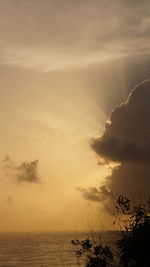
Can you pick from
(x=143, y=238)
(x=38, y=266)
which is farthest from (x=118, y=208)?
(x=38, y=266)

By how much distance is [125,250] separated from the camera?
74.3 feet

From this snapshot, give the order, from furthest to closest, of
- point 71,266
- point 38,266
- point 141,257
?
point 38,266 < point 71,266 < point 141,257

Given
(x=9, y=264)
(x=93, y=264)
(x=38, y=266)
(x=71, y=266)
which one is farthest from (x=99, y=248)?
(x=9, y=264)

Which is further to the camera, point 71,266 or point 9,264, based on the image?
point 9,264

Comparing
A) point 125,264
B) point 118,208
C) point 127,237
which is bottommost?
point 125,264

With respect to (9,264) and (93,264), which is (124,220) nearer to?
(93,264)

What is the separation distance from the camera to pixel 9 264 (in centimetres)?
16238

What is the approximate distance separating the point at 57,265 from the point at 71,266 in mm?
15368

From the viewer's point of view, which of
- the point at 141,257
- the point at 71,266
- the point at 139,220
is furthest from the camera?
the point at 71,266

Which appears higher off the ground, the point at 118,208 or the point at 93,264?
the point at 118,208

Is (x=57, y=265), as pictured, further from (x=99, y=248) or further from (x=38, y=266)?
(x=99, y=248)

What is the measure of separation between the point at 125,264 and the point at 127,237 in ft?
5.04

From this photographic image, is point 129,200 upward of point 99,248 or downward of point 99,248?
upward

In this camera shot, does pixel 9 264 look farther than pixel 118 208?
Result: Yes
